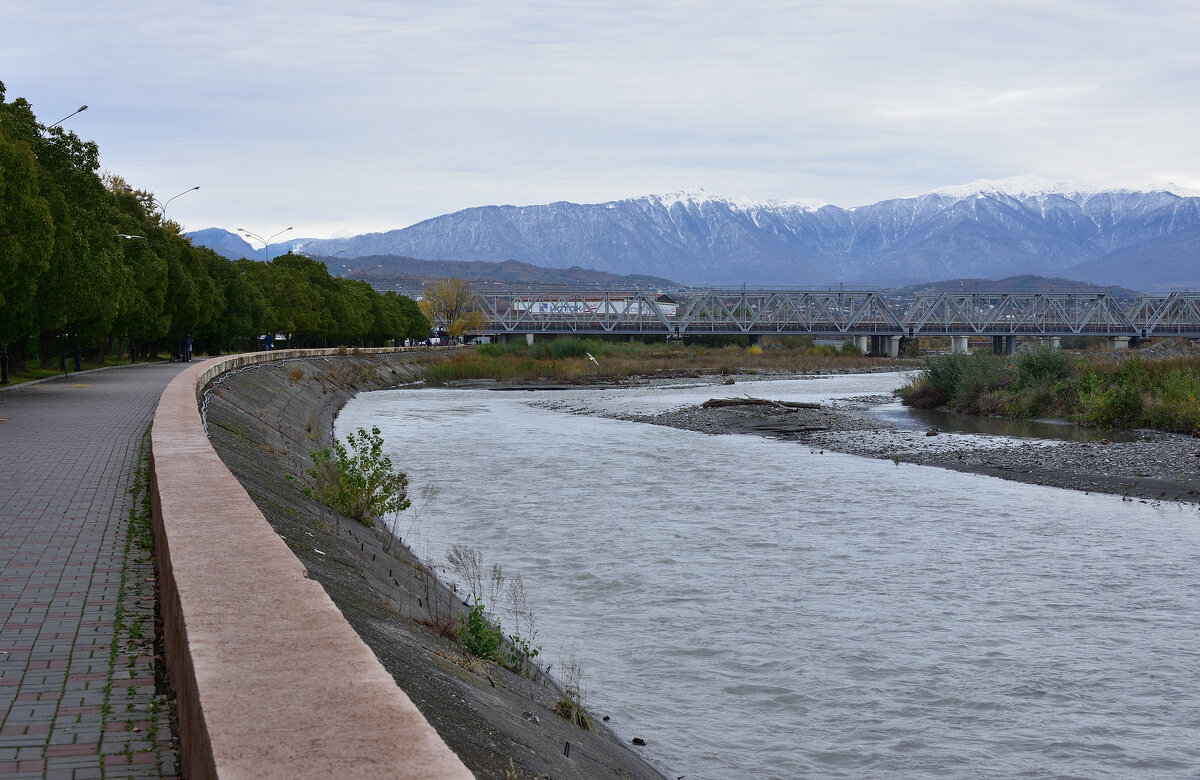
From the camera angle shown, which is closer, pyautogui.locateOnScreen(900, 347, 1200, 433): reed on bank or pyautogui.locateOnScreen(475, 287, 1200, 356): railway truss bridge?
pyautogui.locateOnScreen(900, 347, 1200, 433): reed on bank

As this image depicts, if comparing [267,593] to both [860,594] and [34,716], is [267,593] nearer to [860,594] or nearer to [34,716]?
[34,716]

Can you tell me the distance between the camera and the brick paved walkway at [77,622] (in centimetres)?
587

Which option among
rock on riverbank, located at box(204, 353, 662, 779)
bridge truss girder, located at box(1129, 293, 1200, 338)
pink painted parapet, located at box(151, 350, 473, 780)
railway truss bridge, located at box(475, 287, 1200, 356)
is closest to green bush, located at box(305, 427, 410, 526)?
rock on riverbank, located at box(204, 353, 662, 779)

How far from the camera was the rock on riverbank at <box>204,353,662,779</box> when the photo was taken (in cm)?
764

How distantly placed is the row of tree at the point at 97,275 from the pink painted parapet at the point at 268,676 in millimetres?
25200

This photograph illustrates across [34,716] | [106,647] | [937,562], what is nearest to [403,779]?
[34,716]

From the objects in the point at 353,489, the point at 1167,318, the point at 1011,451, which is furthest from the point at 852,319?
the point at 353,489

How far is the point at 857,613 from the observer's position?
1433 centimetres

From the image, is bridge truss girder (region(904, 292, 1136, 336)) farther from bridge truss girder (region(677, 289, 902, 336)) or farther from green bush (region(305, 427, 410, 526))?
green bush (region(305, 427, 410, 526))

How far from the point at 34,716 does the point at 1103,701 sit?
941 cm

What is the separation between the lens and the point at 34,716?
634cm

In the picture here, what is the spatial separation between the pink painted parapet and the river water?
4199 millimetres

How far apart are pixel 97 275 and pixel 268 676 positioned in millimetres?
36210

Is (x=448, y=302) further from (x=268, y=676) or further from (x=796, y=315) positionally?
(x=268, y=676)
